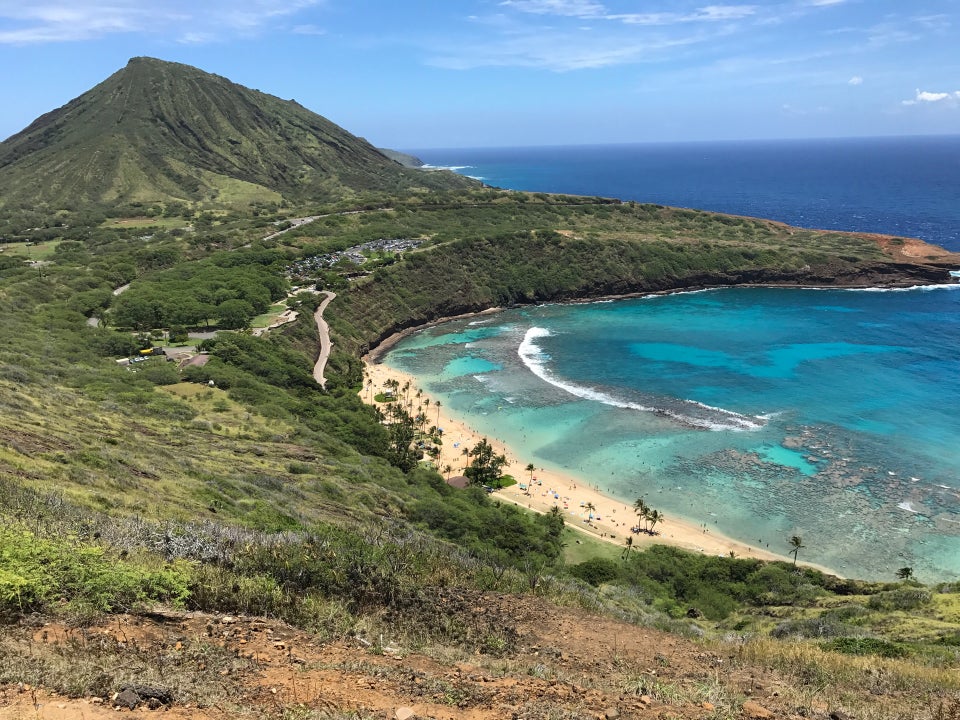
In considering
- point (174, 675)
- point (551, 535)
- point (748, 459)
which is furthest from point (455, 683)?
point (748, 459)

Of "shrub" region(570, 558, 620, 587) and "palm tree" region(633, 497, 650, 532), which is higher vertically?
"shrub" region(570, 558, 620, 587)

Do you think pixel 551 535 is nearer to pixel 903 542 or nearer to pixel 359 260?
pixel 903 542

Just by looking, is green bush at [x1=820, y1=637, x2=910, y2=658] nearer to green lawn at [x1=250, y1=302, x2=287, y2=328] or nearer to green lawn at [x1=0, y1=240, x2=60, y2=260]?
green lawn at [x1=250, y1=302, x2=287, y2=328]

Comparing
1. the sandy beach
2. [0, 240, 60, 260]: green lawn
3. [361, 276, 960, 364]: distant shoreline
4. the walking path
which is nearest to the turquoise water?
the sandy beach

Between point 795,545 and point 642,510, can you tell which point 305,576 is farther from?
point 795,545

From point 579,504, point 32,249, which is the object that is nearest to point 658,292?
point 579,504

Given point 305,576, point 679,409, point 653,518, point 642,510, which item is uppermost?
point 305,576
